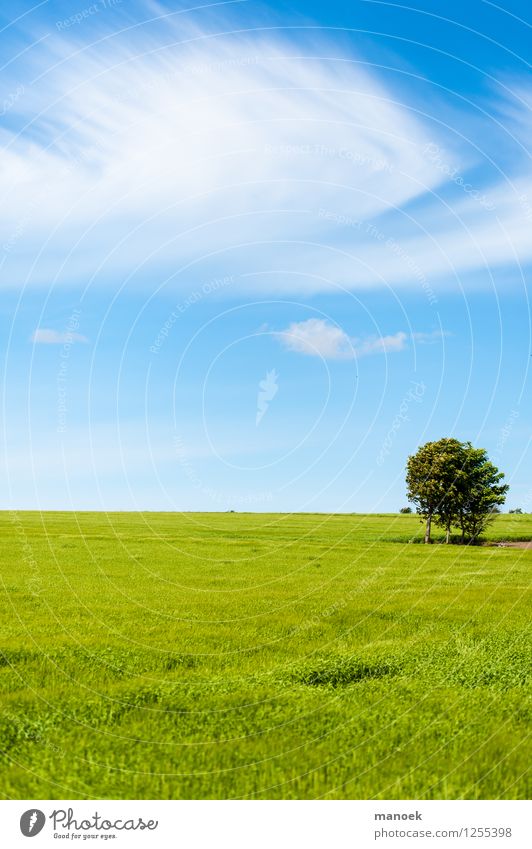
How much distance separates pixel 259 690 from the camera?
11.8 m

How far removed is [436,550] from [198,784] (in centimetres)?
4336

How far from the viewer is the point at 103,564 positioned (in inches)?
1296

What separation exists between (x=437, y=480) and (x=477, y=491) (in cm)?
375

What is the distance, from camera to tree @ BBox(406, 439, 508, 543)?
2490 inches
